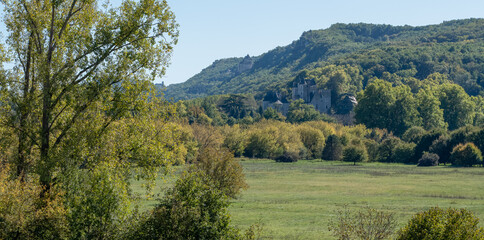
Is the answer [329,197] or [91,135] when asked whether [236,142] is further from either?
[91,135]

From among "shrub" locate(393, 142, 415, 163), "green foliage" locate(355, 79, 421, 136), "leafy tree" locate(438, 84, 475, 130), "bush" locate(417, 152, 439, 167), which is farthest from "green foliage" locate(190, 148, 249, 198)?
"leafy tree" locate(438, 84, 475, 130)

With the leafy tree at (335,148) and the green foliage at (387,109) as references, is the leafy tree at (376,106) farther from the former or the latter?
the leafy tree at (335,148)

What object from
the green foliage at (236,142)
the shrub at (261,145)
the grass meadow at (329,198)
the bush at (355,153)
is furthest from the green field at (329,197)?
the shrub at (261,145)

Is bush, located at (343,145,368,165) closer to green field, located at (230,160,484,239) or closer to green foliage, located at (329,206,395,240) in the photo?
green field, located at (230,160,484,239)

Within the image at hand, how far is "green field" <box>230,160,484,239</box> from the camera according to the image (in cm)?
4044

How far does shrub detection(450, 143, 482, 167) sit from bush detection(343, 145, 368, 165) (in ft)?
69.8

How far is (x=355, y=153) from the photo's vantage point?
129 m

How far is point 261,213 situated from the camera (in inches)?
1800

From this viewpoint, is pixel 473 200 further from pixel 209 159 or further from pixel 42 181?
pixel 42 181

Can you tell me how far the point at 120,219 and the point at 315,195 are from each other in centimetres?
4079

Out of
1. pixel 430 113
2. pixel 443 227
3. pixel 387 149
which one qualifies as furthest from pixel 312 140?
pixel 443 227

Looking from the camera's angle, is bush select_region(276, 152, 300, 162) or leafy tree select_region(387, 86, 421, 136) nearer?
bush select_region(276, 152, 300, 162)

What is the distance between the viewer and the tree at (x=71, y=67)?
27.3 meters

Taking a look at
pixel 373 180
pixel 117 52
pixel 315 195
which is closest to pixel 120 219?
pixel 117 52
